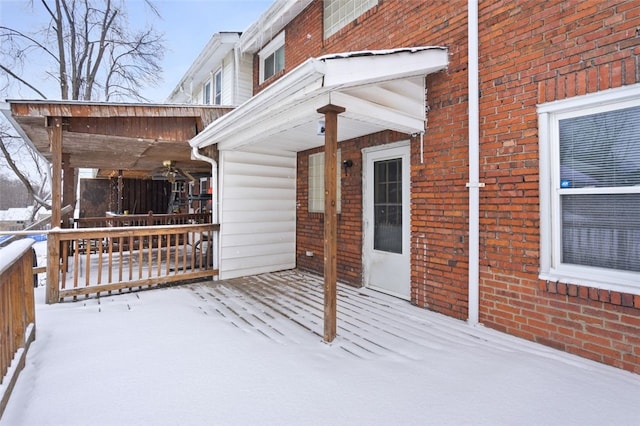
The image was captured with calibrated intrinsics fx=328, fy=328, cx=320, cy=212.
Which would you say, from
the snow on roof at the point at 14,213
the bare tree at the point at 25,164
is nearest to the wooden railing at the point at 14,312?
the bare tree at the point at 25,164

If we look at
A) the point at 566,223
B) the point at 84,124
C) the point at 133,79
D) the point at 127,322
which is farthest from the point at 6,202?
the point at 566,223

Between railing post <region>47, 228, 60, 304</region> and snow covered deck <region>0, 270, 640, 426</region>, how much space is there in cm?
63

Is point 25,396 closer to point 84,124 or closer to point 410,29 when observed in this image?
point 84,124

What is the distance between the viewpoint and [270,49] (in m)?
8.13

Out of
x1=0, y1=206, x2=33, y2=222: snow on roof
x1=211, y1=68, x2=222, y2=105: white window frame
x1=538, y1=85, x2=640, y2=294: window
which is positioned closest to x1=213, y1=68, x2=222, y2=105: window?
x1=211, y1=68, x2=222, y2=105: white window frame

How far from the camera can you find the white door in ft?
15.0

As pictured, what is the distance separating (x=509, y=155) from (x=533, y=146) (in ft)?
0.73

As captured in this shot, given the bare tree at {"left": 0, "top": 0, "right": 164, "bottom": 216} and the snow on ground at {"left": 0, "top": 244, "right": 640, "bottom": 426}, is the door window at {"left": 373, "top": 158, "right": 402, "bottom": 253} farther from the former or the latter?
the bare tree at {"left": 0, "top": 0, "right": 164, "bottom": 216}

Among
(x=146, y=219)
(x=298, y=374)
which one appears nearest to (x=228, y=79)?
Result: (x=146, y=219)

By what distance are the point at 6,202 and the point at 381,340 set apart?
3717 centimetres

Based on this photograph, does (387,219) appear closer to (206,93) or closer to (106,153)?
(106,153)

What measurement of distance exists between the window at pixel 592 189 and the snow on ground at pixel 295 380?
2.72ft

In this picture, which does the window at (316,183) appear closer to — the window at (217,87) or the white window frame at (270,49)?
the white window frame at (270,49)

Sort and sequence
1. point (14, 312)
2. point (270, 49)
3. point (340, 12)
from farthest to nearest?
point (270, 49) → point (340, 12) → point (14, 312)
